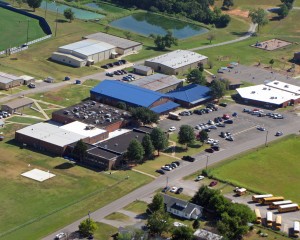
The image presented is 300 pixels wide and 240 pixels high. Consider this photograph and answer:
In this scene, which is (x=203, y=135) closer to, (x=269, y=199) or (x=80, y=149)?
(x=80, y=149)

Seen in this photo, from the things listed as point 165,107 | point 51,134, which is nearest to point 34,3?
point 165,107

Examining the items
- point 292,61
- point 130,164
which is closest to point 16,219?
point 130,164

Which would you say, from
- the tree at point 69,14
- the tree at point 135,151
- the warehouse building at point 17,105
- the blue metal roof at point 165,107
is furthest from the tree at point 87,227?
the tree at point 69,14

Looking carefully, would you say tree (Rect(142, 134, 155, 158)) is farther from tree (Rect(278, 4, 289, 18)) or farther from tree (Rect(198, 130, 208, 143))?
tree (Rect(278, 4, 289, 18))

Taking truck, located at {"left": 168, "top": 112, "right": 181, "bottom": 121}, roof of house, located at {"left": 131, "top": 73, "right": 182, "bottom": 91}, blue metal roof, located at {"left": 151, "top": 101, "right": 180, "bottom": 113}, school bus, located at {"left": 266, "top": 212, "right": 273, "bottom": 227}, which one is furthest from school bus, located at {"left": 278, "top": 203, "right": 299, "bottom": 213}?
roof of house, located at {"left": 131, "top": 73, "right": 182, "bottom": 91}

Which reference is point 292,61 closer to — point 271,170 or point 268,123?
point 268,123

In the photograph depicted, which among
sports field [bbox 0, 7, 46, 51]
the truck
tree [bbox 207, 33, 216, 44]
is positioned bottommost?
sports field [bbox 0, 7, 46, 51]
